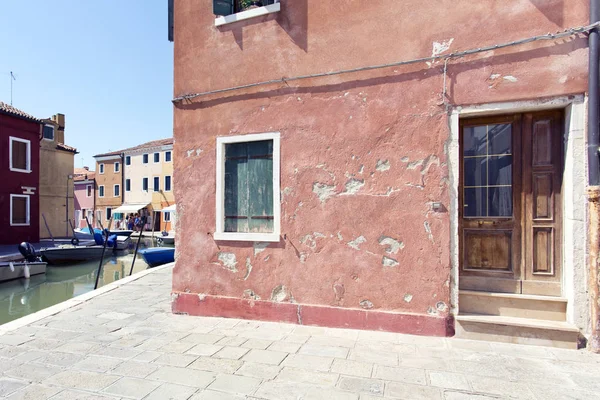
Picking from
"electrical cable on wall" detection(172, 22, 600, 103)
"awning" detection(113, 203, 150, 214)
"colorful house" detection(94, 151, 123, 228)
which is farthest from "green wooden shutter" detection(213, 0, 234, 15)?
"colorful house" detection(94, 151, 123, 228)

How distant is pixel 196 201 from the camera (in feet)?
17.3

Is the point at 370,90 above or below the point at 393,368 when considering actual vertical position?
above

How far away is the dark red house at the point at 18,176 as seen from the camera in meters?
18.2

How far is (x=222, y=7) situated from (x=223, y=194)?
2.64 metres

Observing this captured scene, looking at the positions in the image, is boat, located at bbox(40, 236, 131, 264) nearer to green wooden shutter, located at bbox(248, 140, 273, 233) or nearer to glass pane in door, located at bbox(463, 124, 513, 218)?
green wooden shutter, located at bbox(248, 140, 273, 233)

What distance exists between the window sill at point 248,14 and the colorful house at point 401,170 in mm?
17

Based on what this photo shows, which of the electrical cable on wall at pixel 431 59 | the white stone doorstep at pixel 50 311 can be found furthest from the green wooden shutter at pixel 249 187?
the white stone doorstep at pixel 50 311

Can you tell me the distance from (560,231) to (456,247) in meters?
1.12

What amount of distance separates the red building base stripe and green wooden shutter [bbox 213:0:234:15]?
13.1 feet

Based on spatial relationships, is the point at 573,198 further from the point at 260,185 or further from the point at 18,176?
the point at 18,176

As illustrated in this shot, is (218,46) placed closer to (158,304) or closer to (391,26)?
(391,26)

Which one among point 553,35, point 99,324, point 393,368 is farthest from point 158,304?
point 553,35

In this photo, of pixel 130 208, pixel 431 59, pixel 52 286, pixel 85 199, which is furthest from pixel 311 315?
pixel 85 199

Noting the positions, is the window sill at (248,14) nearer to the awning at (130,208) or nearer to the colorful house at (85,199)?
the awning at (130,208)
